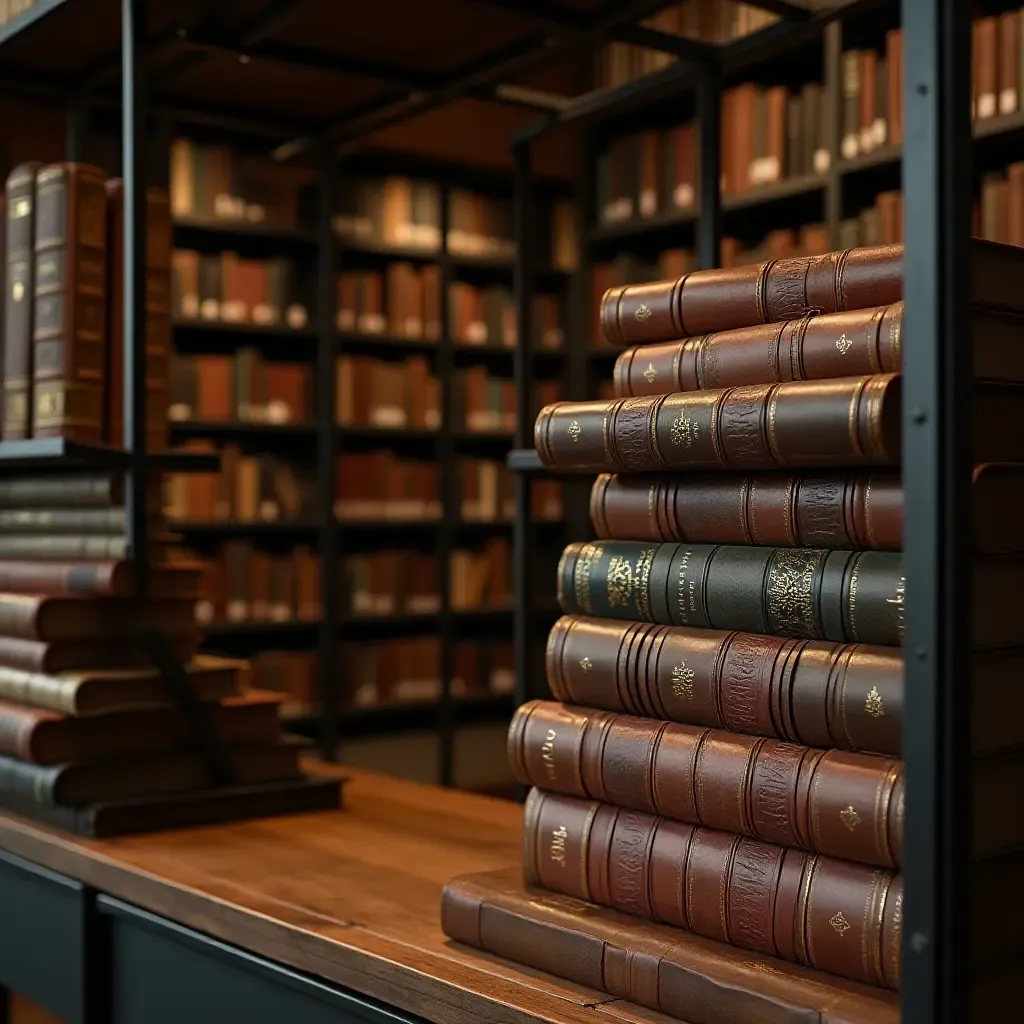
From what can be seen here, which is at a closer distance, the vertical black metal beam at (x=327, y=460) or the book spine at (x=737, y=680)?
the book spine at (x=737, y=680)

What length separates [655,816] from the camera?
100cm

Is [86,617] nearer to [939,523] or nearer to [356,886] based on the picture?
[356,886]

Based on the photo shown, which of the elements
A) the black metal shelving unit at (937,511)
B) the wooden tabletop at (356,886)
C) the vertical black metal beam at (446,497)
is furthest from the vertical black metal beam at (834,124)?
the black metal shelving unit at (937,511)

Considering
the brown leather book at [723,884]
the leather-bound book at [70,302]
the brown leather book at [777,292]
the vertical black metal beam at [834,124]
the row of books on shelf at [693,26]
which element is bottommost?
the brown leather book at [723,884]

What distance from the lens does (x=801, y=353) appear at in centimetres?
94

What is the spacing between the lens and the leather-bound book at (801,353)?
0.84 metres

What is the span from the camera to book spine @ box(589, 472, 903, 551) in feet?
2.88

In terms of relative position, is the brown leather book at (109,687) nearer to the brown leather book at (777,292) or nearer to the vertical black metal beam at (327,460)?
the vertical black metal beam at (327,460)

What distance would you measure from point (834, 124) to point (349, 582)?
2.28 metres

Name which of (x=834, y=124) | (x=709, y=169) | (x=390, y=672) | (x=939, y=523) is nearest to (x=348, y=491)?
(x=390, y=672)

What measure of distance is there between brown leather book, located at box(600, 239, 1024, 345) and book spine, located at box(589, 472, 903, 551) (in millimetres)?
119

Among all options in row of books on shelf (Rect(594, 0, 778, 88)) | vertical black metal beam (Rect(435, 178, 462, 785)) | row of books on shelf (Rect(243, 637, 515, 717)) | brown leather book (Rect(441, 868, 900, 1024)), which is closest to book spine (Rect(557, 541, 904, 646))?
brown leather book (Rect(441, 868, 900, 1024))

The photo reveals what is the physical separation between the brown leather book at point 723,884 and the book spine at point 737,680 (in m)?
0.08

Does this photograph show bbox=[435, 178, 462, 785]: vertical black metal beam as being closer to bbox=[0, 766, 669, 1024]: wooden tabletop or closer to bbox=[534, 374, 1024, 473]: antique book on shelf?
bbox=[0, 766, 669, 1024]: wooden tabletop
